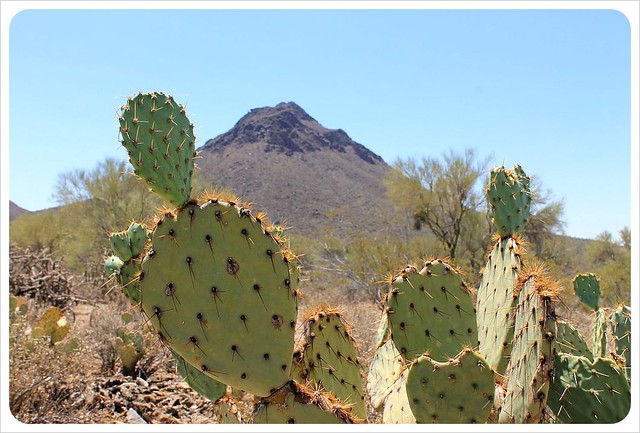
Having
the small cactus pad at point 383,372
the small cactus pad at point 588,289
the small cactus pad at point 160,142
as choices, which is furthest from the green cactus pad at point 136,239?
the small cactus pad at point 588,289

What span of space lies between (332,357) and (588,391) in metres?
1.25

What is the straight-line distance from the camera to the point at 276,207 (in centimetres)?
4116

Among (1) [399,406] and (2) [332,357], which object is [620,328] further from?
(2) [332,357]

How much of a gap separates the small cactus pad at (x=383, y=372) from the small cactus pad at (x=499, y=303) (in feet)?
1.87

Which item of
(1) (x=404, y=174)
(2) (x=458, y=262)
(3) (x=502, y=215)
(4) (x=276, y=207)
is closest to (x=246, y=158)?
(4) (x=276, y=207)

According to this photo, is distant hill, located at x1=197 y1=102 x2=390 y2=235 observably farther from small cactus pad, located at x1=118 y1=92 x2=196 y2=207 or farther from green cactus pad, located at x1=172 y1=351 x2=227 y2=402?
small cactus pad, located at x1=118 y1=92 x2=196 y2=207

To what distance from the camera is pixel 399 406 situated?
284 cm

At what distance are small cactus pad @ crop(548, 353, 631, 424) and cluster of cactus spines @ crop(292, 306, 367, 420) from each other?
0.98 metres

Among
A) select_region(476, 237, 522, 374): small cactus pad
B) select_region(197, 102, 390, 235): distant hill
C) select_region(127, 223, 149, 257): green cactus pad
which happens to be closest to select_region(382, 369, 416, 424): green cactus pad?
select_region(476, 237, 522, 374): small cactus pad

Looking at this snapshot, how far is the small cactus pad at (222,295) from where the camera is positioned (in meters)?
2.10

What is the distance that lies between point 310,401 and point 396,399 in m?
0.87

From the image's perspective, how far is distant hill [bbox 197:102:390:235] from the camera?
41719mm

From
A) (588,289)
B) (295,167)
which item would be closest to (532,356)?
(588,289)

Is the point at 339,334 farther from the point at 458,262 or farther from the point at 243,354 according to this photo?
the point at 458,262
